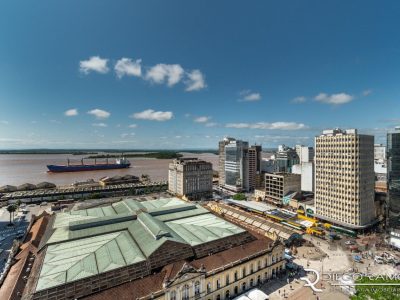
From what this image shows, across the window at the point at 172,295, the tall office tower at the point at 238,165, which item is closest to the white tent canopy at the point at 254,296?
the window at the point at 172,295

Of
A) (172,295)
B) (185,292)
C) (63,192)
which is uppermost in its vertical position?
(63,192)

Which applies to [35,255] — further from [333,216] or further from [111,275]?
[333,216]

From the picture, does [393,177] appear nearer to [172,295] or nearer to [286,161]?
[172,295]

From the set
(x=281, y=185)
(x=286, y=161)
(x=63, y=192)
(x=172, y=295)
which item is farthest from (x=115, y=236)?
(x=286, y=161)

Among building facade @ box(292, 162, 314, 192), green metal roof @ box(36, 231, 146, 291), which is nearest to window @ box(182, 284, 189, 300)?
green metal roof @ box(36, 231, 146, 291)

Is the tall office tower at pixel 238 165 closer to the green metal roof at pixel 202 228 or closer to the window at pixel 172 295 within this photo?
the green metal roof at pixel 202 228

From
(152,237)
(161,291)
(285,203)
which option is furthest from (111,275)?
(285,203)

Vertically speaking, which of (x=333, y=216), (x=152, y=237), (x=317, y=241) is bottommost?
(x=317, y=241)
